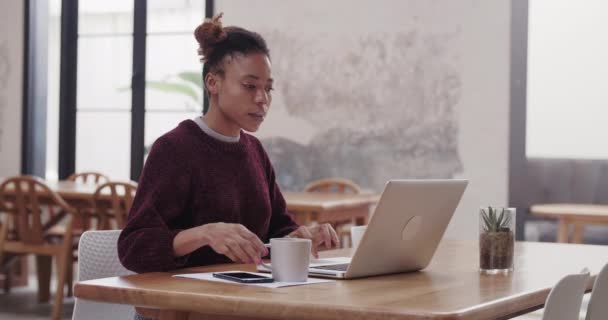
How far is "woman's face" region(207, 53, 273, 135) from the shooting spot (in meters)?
2.13

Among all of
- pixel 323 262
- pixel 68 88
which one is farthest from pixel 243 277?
pixel 68 88

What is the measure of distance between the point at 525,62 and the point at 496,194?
795mm

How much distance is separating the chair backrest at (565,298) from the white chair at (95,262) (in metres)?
1.04

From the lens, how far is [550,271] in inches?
79.0

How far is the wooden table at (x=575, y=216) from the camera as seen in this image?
4.93m

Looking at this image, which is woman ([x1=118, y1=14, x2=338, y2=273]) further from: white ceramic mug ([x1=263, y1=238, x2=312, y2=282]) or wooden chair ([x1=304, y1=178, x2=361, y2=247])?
wooden chair ([x1=304, y1=178, x2=361, y2=247])

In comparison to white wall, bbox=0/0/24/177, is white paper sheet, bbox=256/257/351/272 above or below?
below

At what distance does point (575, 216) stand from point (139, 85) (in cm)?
328

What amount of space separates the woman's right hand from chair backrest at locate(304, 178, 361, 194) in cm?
385

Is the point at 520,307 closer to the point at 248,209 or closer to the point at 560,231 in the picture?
the point at 248,209

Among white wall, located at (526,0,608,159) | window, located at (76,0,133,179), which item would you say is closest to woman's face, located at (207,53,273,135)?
white wall, located at (526,0,608,159)

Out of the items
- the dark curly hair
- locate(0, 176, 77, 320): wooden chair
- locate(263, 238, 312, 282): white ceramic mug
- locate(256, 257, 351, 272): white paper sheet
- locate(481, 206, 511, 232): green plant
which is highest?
the dark curly hair

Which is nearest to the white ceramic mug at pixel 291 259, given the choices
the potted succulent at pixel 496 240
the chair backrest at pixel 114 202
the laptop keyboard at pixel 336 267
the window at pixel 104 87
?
the laptop keyboard at pixel 336 267

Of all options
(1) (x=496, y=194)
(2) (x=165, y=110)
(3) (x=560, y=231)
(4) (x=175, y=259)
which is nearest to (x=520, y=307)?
(4) (x=175, y=259)
